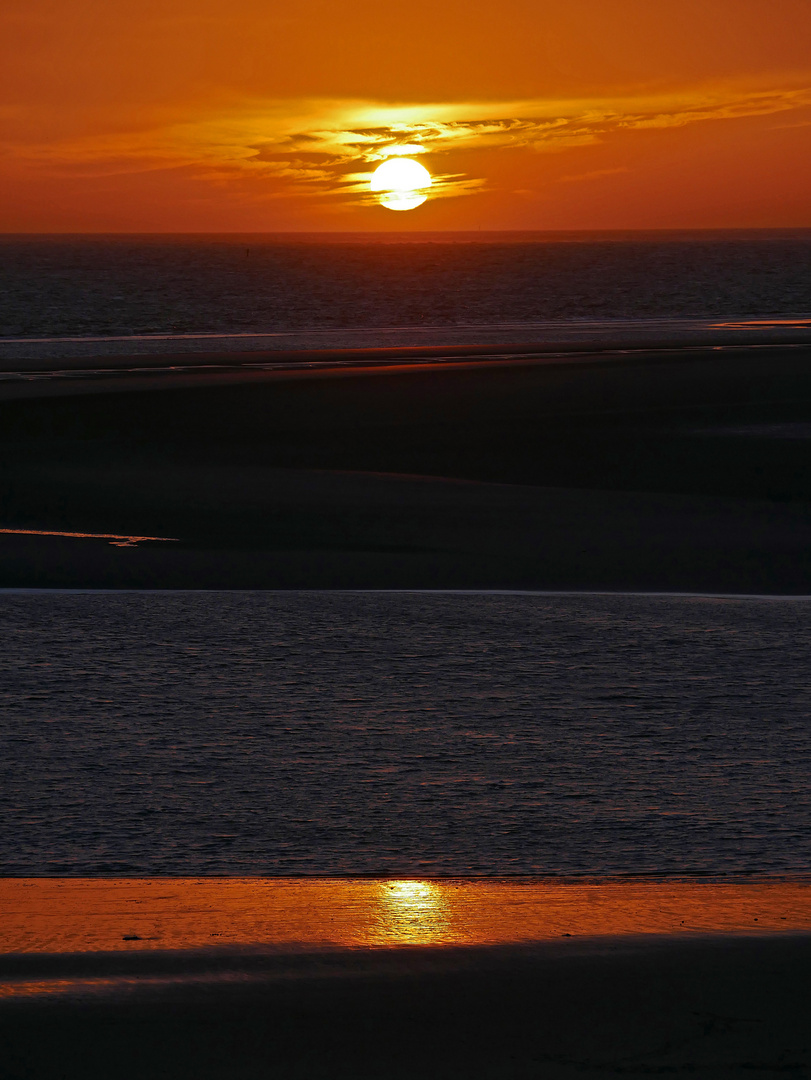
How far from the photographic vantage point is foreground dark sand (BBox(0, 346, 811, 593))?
32.2 ft

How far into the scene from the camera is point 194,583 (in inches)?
360

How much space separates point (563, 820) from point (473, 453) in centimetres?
1188

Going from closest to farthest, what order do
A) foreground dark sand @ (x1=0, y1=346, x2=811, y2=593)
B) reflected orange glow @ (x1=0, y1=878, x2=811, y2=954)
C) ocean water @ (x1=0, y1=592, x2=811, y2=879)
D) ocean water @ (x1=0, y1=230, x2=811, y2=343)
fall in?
reflected orange glow @ (x1=0, y1=878, x2=811, y2=954)
ocean water @ (x1=0, y1=592, x2=811, y2=879)
foreground dark sand @ (x1=0, y1=346, x2=811, y2=593)
ocean water @ (x1=0, y1=230, x2=811, y2=343)

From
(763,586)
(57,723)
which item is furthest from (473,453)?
(57,723)

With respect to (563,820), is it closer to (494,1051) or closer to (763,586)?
(494,1051)

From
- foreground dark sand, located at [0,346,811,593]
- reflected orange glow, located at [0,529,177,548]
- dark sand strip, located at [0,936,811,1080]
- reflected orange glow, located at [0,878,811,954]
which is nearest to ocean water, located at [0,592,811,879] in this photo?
reflected orange glow, located at [0,878,811,954]

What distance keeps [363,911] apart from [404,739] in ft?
5.93

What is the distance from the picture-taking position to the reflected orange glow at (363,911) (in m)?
3.35

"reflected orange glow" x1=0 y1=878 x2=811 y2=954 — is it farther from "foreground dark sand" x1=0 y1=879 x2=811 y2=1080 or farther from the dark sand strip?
the dark sand strip

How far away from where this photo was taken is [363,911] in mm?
3572

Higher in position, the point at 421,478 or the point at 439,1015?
the point at 439,1015

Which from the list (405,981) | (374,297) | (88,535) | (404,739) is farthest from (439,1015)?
(374,297)

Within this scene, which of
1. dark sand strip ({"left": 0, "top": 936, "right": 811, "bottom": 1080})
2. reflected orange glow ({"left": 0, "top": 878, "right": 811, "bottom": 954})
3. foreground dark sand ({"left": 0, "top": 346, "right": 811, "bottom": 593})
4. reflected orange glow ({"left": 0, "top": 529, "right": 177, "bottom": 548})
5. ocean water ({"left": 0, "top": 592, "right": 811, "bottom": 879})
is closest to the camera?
dark sand strip ({"left": 0, "top": 936, "right": 811, "bottom": 1080})

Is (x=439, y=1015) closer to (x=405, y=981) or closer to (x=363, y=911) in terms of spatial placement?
(x=405, y=981)
